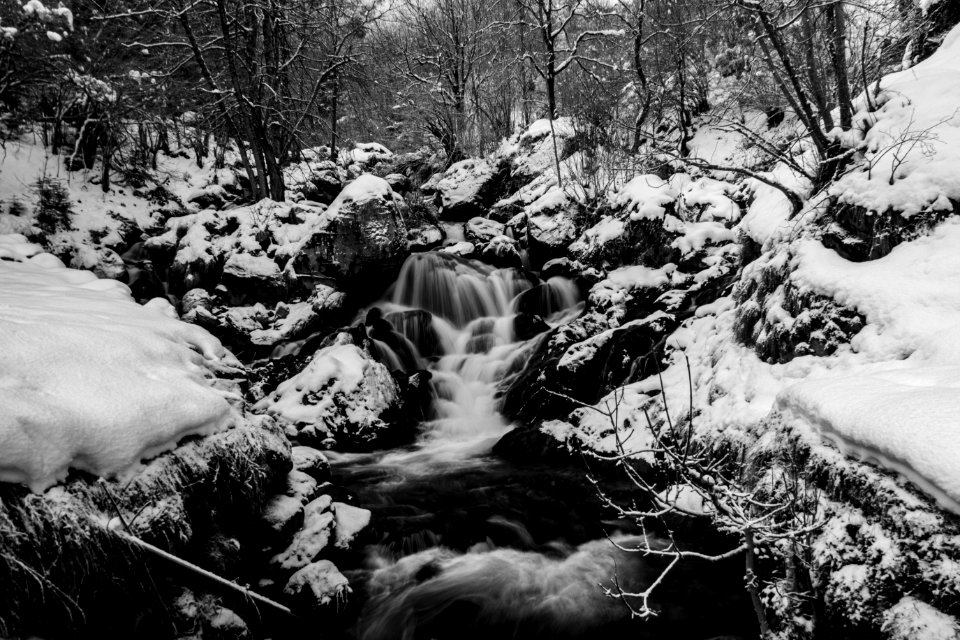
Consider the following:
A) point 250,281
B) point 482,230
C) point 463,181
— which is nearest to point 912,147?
point 482,230

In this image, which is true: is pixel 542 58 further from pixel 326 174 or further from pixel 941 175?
pixel 941 175

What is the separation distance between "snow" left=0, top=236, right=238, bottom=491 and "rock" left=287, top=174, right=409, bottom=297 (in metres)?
5.95

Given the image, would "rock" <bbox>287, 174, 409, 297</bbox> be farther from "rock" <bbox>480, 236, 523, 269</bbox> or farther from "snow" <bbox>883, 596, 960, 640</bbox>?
"snow" <bbox>883, 596, 960, 640</bbox>

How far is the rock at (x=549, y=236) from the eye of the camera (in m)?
11.4

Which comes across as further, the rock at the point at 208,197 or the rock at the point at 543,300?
the rock at the point at 208,197

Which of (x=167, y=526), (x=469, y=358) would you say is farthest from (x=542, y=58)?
(x=167, y=526)

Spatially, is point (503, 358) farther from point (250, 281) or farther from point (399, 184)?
point (399, 184)

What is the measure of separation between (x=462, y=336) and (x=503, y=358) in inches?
53.3

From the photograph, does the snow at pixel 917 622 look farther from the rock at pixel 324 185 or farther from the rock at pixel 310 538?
the rock at pixel 324 185

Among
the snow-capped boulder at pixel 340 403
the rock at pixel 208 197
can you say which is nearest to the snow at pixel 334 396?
the snow-capped boulder at pixel 340 403

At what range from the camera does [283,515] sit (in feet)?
13.5

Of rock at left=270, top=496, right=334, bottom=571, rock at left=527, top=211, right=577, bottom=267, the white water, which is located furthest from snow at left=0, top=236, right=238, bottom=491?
rock at left=527, top=211, right=577, bottom=267

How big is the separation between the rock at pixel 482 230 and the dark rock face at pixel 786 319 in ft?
25.8

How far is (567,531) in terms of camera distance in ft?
17.8
